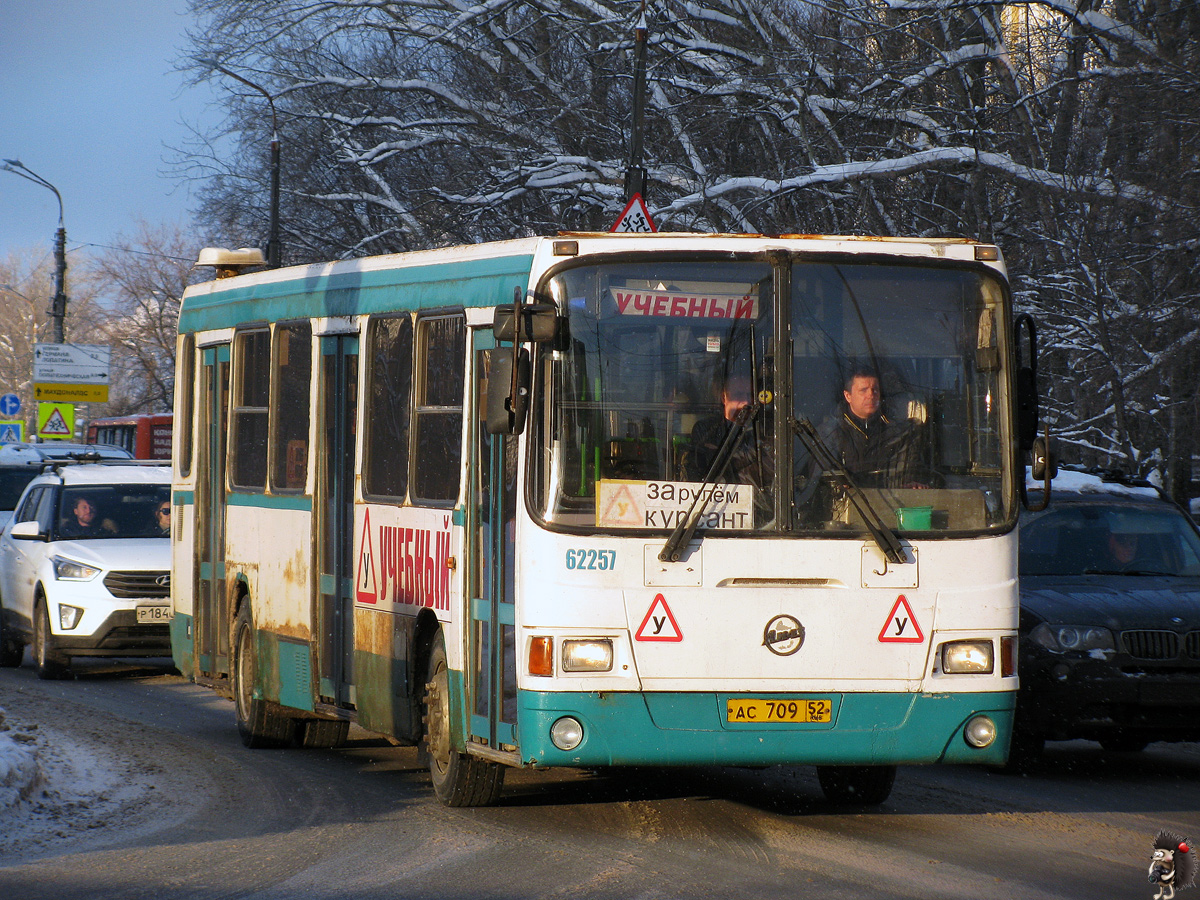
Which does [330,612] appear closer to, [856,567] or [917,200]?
[856,567]

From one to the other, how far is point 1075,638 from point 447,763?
3863mm

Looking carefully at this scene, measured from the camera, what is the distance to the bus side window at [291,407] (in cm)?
1075

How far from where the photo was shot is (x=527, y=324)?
7566 millimetres

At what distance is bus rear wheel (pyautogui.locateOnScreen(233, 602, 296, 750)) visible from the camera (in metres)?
11.4

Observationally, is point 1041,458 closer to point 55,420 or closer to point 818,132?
point 818,132

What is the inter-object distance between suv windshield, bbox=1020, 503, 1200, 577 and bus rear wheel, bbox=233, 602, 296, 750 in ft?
16.0

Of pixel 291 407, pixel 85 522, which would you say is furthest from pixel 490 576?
pixel 85 522

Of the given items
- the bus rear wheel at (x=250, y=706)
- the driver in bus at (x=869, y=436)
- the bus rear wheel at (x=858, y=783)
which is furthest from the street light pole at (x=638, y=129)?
the driver in bus at (x=869, y=436)

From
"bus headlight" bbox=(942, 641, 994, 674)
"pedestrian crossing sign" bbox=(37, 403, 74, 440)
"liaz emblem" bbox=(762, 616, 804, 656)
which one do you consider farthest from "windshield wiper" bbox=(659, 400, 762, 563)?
"pedestrian crossing sign" bbox=(37, 403, 74, 440)

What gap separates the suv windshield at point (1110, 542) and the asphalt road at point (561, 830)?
1.25 meters

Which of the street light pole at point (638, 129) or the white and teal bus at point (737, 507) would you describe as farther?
the street light pole at point (638, 129)

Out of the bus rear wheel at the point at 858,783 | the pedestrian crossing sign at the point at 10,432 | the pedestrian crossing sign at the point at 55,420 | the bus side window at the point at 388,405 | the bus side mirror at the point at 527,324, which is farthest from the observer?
the pedestrian crossing sign at the point at 10,432

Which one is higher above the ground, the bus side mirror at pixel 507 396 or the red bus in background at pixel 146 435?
the red bus in background at pixel 146 435

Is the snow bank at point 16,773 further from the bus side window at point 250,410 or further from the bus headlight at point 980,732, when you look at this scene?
the bus headlight at point 980,732
